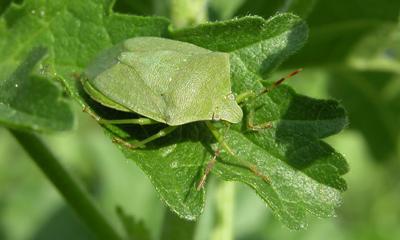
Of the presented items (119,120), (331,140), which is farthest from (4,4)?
(331,140)

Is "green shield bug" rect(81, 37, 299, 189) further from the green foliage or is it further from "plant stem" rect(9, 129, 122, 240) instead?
"plant stem" rect(9, 129, 122, 240)

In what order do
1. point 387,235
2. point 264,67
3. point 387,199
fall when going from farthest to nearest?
1. point 387,199
2. point 387,235
3. point 264,67

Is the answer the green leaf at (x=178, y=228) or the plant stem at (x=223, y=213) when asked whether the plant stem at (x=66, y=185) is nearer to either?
the green leaf at (x=178, y=228)

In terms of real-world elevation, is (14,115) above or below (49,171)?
above

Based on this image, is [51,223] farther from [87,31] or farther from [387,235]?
[87,31]

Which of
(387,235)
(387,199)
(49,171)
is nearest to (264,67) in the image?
(49,171)

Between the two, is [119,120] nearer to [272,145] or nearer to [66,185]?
[66,185]
